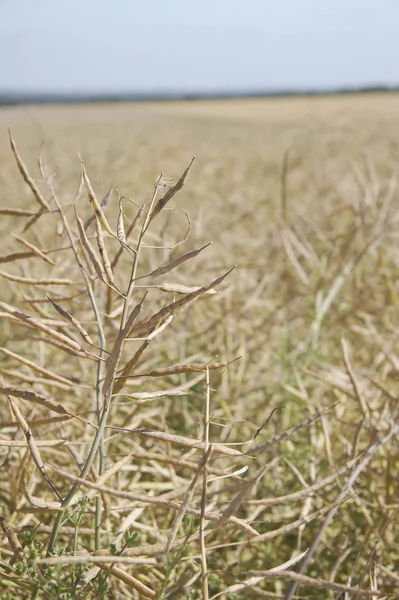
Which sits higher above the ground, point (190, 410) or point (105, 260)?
point (105, 260)

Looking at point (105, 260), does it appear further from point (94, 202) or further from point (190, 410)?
point (190, 410)

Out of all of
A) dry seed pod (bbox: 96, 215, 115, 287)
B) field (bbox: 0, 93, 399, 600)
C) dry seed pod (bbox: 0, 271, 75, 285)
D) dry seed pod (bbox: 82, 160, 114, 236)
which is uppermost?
dry seed pod (bbox: 82, 160, 114, 236)

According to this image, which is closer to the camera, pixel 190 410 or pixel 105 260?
pixel 105 260

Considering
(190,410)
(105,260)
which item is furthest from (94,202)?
(190,410)

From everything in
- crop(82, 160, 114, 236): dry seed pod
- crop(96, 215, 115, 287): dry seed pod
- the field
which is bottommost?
the field

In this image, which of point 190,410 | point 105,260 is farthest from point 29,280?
point 190,410

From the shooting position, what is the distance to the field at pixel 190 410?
1.28ft

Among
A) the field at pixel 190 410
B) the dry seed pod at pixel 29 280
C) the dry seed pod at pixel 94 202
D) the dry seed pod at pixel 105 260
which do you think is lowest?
the field at pixel 190 410

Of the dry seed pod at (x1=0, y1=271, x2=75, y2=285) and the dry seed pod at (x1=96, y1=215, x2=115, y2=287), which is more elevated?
the dry seed pod at (x1=96, y1=215, x2=115, y2=287)

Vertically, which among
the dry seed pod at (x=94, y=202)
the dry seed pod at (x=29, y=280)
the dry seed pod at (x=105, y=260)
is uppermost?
the dry seed pod at (x=94, y=202)

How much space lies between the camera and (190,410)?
93 centimetres

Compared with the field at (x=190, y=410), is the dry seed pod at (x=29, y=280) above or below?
above

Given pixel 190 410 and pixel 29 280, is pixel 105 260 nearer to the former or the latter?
pixel 29 280

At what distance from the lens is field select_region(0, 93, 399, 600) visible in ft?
1.28
